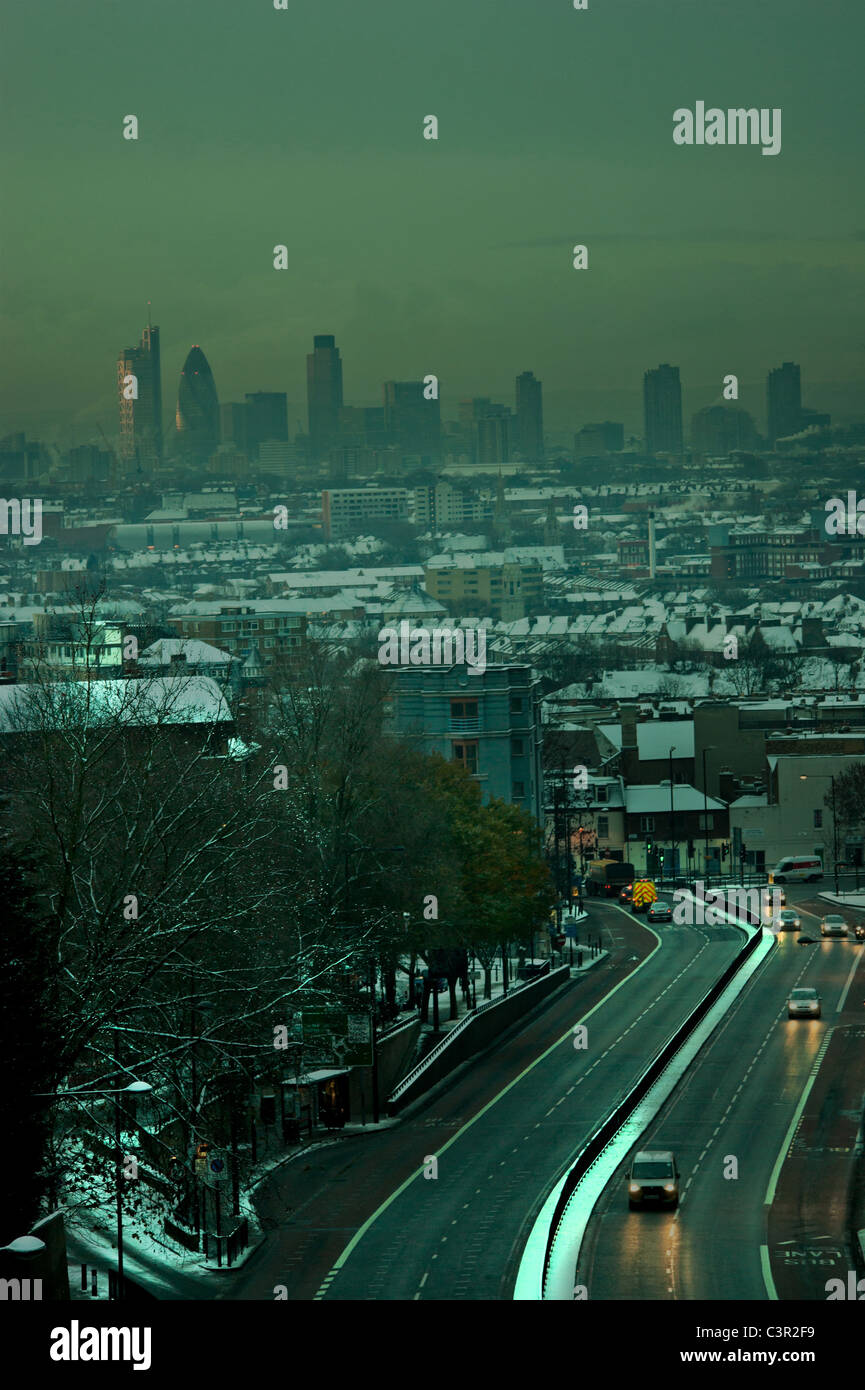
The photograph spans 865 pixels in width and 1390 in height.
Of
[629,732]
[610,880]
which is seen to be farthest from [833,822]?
[629,732]

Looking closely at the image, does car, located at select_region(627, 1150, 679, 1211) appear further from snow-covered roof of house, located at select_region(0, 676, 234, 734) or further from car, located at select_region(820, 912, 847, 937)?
car, located at select_region(820, 912, 847, 937)

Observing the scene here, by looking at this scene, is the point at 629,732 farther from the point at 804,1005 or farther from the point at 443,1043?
the point at 443,1043

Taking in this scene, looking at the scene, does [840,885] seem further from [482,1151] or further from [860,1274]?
[860,1274]

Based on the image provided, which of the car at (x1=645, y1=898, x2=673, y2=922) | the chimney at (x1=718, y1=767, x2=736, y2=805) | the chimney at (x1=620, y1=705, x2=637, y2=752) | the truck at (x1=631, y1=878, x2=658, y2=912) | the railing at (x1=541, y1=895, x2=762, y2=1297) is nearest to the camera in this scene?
the railing at (x1=541, y1=895, x2=762, y2=1297)

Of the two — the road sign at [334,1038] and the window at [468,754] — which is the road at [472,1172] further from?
the window at [468,754]

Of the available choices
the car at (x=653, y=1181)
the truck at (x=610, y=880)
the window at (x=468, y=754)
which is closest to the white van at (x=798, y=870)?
the truck at (x=610, y=880)

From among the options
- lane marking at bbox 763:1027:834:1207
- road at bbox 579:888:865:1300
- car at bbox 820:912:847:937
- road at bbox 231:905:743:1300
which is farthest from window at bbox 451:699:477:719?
lane marking at bbox 763:1027:834:1207
